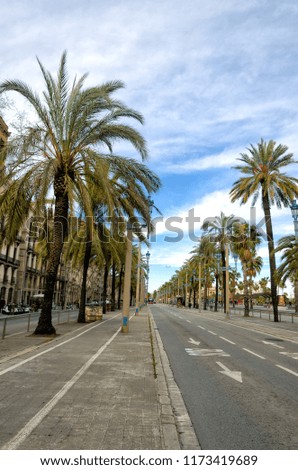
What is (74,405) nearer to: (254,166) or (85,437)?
(85,437)

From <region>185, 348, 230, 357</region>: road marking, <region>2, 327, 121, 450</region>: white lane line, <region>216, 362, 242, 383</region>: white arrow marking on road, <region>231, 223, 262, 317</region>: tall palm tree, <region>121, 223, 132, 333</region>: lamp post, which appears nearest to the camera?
<region>2, 327, 121, 450</region>: white lane line

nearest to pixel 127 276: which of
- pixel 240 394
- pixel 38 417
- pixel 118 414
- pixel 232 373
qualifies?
pixel 232 373

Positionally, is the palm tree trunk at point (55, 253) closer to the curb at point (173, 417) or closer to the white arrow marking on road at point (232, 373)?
the curb at point (173, 417)

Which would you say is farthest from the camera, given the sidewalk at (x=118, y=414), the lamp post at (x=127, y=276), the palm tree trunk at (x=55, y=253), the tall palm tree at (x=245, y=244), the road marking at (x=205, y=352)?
the tall palm tree at (x=245, y=244)

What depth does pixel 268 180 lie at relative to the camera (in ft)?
109

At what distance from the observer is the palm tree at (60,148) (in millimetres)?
14742

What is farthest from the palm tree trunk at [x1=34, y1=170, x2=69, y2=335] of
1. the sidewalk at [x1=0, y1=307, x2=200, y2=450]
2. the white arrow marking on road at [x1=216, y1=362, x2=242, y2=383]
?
the white arrow marking on road at [x1=216, y1=362, x2=242, y2=383]

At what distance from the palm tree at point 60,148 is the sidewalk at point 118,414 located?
7260 millimetres

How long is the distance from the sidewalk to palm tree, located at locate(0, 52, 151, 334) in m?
7.26

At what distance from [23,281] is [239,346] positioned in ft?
144

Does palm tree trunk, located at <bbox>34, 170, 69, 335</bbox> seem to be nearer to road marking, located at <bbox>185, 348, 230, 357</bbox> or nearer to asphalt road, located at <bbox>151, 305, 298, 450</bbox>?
asphalt road, located at <bbox>151, 305, 298, 450</bbox>

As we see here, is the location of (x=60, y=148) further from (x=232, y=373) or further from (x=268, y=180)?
(x=268, y=180)

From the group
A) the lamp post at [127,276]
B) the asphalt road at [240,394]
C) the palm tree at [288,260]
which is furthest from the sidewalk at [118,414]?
the palm tree at [288,260]

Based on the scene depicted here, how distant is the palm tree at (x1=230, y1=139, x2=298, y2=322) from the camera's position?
1308 inches
